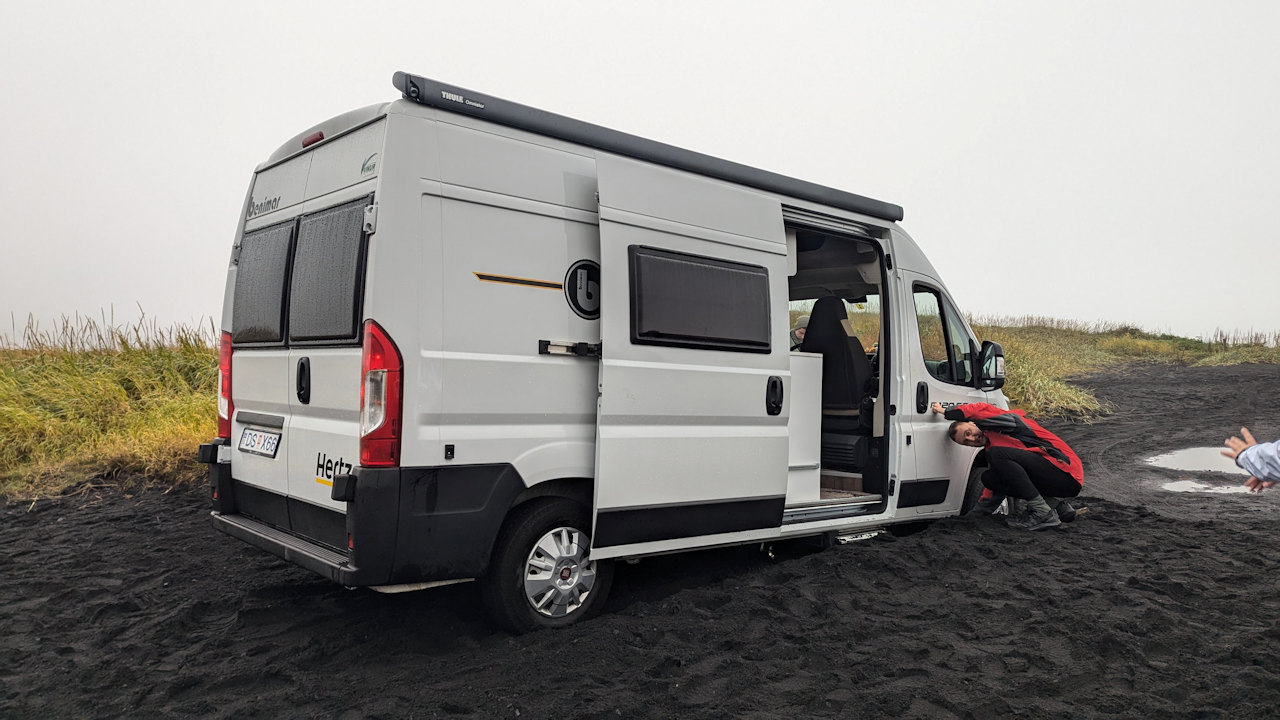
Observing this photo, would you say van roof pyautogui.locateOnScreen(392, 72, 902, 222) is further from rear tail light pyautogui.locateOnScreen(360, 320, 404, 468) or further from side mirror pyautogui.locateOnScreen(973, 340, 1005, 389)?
side mirror pyautogui.locateOnScreen(973, 340, 1005, 389)

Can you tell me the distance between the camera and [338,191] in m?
4.34

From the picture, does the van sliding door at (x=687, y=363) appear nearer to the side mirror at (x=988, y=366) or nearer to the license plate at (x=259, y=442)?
the license plate at (x=259, y=442)

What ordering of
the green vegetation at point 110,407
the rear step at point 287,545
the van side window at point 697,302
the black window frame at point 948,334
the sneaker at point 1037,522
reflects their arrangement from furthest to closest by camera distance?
1. the green vegetation at point 110,407
2. the sneaker at point 1037,522
3. the black window frame at point 948,334
4. the van side window at point 697,302
5. the rear step at point 287,545

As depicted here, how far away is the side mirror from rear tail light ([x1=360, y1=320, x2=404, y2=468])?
5.10 metres

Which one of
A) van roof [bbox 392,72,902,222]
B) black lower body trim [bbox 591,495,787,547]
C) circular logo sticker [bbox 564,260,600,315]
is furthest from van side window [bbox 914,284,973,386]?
→ circular logo sticker [bbox 564,260,600,315]

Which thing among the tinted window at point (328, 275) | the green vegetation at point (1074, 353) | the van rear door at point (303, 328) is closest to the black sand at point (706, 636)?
the van rear door at point (303, 328)

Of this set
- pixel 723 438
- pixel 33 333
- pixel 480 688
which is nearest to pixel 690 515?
pixel 723 438

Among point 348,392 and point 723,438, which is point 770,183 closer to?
point 723,438

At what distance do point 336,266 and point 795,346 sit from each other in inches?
157

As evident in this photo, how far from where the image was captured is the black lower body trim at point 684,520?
452 centimetres

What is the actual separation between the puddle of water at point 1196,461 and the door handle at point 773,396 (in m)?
8.66

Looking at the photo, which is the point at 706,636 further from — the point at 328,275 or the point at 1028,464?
the point at 1028,464

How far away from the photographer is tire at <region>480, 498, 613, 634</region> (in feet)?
13.8

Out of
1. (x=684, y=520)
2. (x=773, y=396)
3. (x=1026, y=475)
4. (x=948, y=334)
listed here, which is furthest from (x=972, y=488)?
(x=684, y=520)
